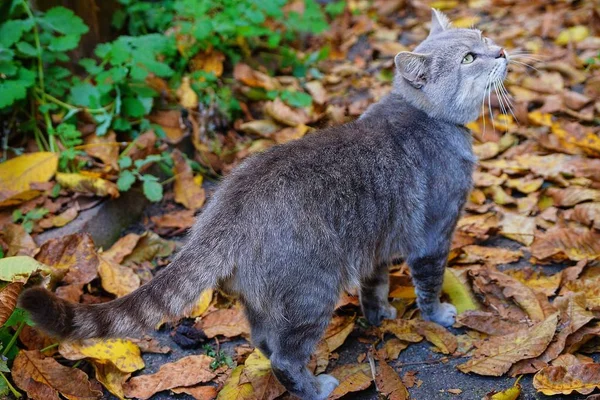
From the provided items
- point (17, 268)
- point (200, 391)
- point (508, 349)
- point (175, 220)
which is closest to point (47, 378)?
point (17, 268)

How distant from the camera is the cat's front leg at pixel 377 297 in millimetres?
3475

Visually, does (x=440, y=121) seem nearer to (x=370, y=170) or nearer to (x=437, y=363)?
(x=370, y=170)

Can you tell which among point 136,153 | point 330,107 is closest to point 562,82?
point 330,107

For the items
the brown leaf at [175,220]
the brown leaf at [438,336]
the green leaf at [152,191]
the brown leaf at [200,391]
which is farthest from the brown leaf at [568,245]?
the green leaf at [152,191]

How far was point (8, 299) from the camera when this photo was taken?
9.56 feet

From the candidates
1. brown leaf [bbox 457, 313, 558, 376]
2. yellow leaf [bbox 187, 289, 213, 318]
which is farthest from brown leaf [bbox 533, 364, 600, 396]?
yellow leaf [bbox 187, 289, 213, 318]

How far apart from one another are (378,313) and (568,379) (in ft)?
3.44

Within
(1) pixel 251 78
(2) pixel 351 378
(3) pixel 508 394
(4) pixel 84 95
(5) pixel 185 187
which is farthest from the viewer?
(1) pixel 251 78

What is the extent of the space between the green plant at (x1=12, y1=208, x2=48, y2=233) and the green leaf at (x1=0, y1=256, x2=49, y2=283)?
63 centimetres

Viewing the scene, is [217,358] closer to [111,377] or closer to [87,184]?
[111,377]

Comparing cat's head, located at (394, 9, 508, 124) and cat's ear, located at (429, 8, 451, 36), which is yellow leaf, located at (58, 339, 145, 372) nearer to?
cat's head, located at (394, 9, 508, 124)

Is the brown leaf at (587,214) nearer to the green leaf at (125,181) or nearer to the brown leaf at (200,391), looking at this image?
the brown leaf at (200,391)

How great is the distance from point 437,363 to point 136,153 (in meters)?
2.44

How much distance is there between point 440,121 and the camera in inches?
136
